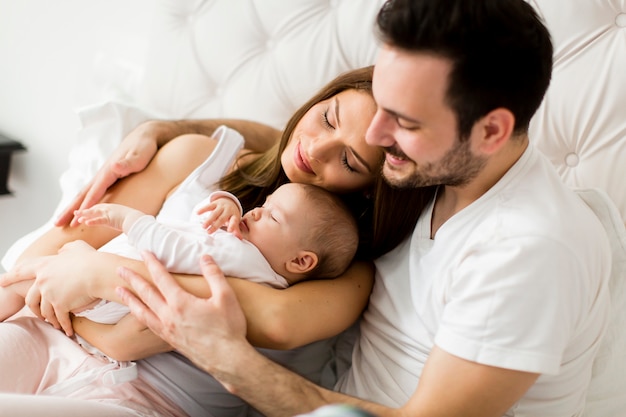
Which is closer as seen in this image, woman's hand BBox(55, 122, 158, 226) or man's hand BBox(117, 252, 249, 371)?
man's hand BBox(117, 252, 249, 371)

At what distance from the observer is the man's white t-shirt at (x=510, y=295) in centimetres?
110

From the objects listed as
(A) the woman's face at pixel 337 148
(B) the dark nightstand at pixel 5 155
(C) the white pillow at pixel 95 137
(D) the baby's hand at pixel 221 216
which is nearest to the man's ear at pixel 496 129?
→ (A) the woman's face at pixel 337 148

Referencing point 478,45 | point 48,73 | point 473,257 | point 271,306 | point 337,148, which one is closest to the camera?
point 478,45

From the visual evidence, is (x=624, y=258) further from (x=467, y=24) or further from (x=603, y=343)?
(x=467, y=24)

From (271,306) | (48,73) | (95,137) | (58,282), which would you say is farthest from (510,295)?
(48,73)

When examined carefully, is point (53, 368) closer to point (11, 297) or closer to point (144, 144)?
point (11, 297)

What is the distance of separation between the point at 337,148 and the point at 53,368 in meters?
0.73

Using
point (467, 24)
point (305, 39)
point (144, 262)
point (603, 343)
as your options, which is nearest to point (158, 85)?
point (305, 39)

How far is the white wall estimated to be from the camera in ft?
8.07

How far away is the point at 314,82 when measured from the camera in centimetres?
188

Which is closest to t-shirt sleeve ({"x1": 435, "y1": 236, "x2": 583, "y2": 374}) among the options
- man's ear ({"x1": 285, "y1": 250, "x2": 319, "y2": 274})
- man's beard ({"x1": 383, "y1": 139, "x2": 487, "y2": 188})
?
man's beard ({"x1": 383, "y1": 139, "x2": 487, "y2": 188})

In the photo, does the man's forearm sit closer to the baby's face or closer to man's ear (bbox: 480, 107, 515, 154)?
the baby's face

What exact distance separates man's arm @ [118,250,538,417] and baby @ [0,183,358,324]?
0.16 ft

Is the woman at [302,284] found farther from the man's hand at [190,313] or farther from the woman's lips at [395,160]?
the woman's lips at [395,160]
